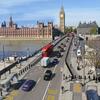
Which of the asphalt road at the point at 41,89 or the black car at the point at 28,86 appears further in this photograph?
the black car at the point at 28,86

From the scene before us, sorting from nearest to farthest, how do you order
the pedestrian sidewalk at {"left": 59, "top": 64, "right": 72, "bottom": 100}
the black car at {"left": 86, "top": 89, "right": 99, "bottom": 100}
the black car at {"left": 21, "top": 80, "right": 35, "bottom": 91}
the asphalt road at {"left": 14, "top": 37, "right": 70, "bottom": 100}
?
1. the black car at {"left": 86, "top": 89, "right": 99, "bottom": 100}
2. the pedestrian sidewalk at {"left": 59, "top": 64, "right": 72, "bottom": 100}
3. the asphalt road at {"left": 14, "top": 37, "right": 70, "bottom": 100}
4. the black car at {"left": 21, "top": 80, "right": 35, "bottom": 91}

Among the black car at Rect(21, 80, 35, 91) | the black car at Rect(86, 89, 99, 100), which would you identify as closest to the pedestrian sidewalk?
the black car at Rect(86, 89, 99, 100)

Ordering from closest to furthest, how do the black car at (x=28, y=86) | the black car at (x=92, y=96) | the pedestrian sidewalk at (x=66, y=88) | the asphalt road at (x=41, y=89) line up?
the black car at (x=92, y=96)
the pedestrian sidewalk at (x=66, y=88)
the asphalt road at (x=41, y=89)
the black car at (x=28, y=86)

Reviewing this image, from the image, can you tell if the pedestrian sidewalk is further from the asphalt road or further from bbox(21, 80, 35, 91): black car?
bbox(21, 80, 35, 91): black car

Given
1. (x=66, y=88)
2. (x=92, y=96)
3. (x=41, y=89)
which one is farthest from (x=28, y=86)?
(x=92, y=96)

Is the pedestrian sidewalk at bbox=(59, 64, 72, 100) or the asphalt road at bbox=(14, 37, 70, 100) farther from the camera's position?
the asphalt road at bbox=(14, 37, 70, 100)

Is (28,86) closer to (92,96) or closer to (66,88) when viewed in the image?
(66,88)

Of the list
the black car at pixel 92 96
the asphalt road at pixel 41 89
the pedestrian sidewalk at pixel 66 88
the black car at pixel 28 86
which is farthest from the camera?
the black car at pixel 28 86

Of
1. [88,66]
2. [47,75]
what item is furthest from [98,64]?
[47,75]

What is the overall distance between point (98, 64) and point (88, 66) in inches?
137

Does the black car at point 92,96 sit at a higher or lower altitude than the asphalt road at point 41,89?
higher

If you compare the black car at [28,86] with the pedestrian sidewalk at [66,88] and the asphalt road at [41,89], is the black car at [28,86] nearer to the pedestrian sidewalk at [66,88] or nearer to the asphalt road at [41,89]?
the asphalt road at [41,89]

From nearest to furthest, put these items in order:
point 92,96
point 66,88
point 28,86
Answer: point 92,96, point 28,86, point 66,88

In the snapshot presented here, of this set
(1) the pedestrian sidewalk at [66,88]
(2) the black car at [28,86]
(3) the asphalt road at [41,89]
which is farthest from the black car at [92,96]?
(2) the black car at [28,86]
